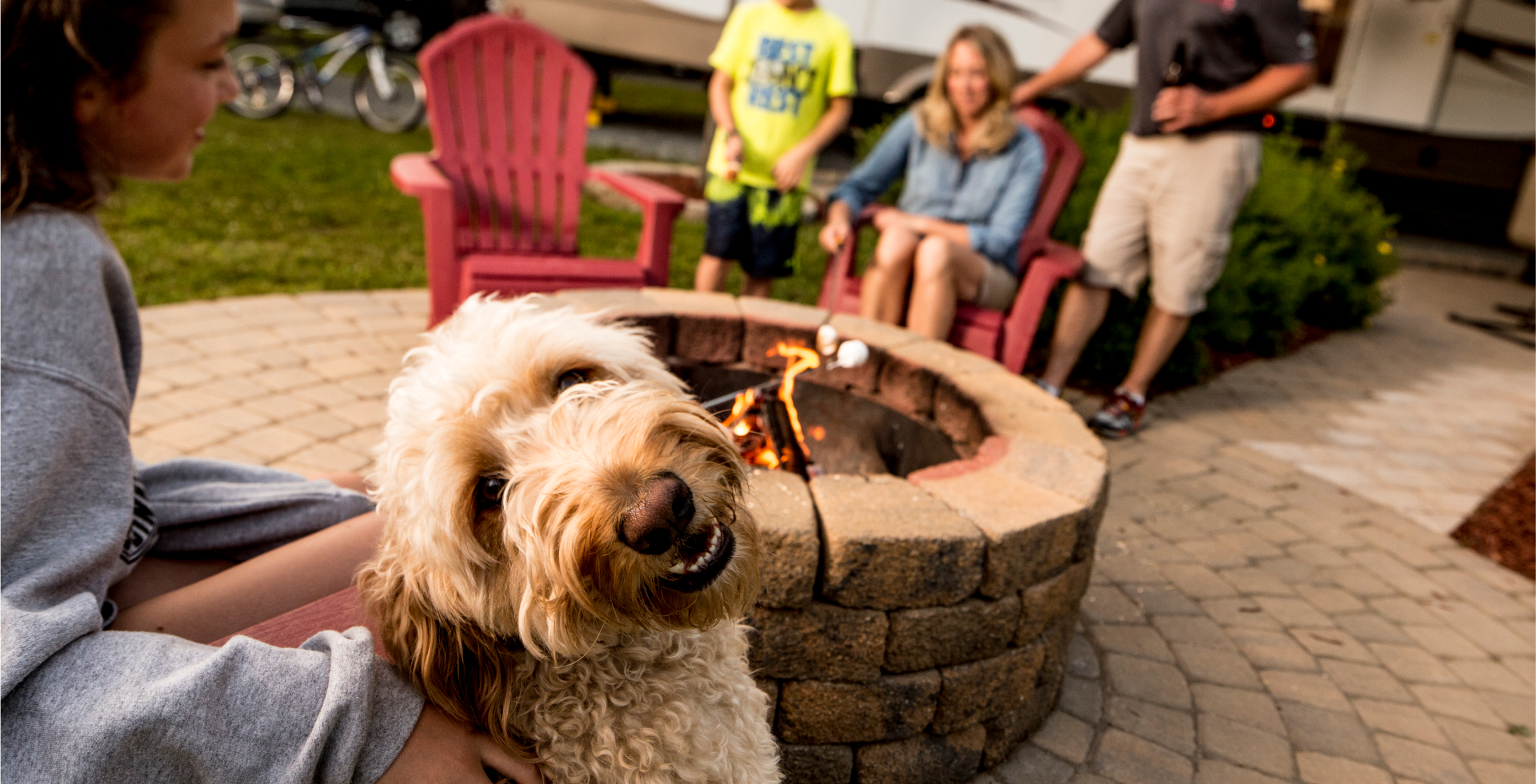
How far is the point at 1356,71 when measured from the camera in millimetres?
11266

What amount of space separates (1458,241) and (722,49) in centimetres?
1351

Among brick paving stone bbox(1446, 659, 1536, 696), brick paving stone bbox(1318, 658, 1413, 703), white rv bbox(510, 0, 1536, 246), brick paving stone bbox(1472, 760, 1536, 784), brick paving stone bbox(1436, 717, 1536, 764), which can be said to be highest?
white rv bbox(510, 0, 1536, 246)

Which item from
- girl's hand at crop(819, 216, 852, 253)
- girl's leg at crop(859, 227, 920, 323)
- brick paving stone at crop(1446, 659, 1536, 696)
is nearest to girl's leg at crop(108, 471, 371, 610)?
girl's hand at crop(819, 216, 852, 253)

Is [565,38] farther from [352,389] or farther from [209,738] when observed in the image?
[209,738]

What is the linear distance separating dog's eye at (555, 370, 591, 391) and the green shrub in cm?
483

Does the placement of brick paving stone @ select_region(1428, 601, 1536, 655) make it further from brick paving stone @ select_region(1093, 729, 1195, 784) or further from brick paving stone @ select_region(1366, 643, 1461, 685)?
brick paving stone @ select_region(1093, 729, 1195, 784)

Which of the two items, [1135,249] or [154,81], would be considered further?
[1135,249]

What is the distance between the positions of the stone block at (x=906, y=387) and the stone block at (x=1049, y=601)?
2.86ft

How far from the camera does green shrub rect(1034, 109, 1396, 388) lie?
19.6 feet

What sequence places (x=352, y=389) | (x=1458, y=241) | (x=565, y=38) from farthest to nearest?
(x=1458, y=241), (x=565, y=38), (x=352, y=389)

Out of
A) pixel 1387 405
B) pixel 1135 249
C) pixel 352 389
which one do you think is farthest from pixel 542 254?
pixel 1387 405

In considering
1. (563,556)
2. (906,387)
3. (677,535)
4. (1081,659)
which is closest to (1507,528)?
(1081,659)

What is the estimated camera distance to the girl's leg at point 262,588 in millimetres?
1546

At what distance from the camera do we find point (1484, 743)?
2904 millimetres
